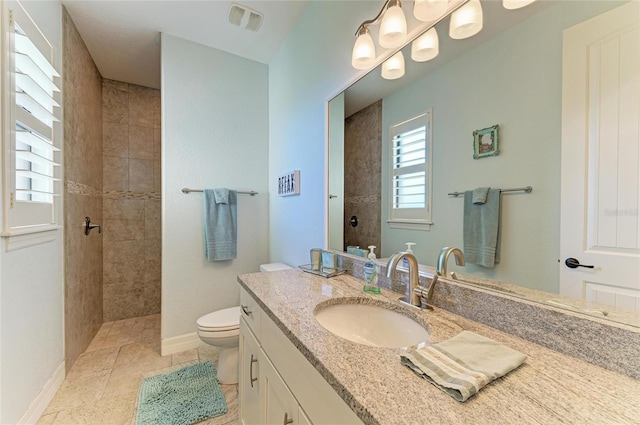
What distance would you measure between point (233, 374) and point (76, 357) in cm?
128

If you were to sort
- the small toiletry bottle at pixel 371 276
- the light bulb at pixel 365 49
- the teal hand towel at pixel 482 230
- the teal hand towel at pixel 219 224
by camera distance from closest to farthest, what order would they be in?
the teal hand towel at pixel 482 230 → the small toiletry bottle at pixel 371 276 → the light bulb at pixel 365 49 → the teal hand towel at pixel 219 224

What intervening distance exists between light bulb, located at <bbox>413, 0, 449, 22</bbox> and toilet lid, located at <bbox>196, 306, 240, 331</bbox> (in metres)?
1.88

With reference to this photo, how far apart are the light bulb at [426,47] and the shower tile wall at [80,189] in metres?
2.21

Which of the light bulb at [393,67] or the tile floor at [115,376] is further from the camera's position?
the tile floor at [115,376]

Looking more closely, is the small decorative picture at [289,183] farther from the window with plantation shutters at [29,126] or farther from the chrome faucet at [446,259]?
the window with plantation shutters at [29,126]

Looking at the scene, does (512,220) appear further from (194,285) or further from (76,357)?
(76,357)

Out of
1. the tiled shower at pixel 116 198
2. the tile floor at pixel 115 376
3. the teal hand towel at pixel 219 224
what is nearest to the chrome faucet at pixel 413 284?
the tile floor at pixel 115 376

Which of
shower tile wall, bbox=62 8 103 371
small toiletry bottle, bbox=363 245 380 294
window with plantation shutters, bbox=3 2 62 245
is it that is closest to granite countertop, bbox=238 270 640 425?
small toiletry bottle, bbox=363 245 380 294

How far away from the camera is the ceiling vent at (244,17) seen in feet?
5.94

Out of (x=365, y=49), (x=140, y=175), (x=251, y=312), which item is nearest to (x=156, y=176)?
(x=140, y=175)

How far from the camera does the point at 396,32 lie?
1039 millimetres

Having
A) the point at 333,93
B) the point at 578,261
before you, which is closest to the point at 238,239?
the point at 333,93

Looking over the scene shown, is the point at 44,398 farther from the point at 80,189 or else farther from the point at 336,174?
the point at 336,174

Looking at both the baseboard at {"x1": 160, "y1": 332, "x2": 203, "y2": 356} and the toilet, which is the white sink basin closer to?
the toilet
